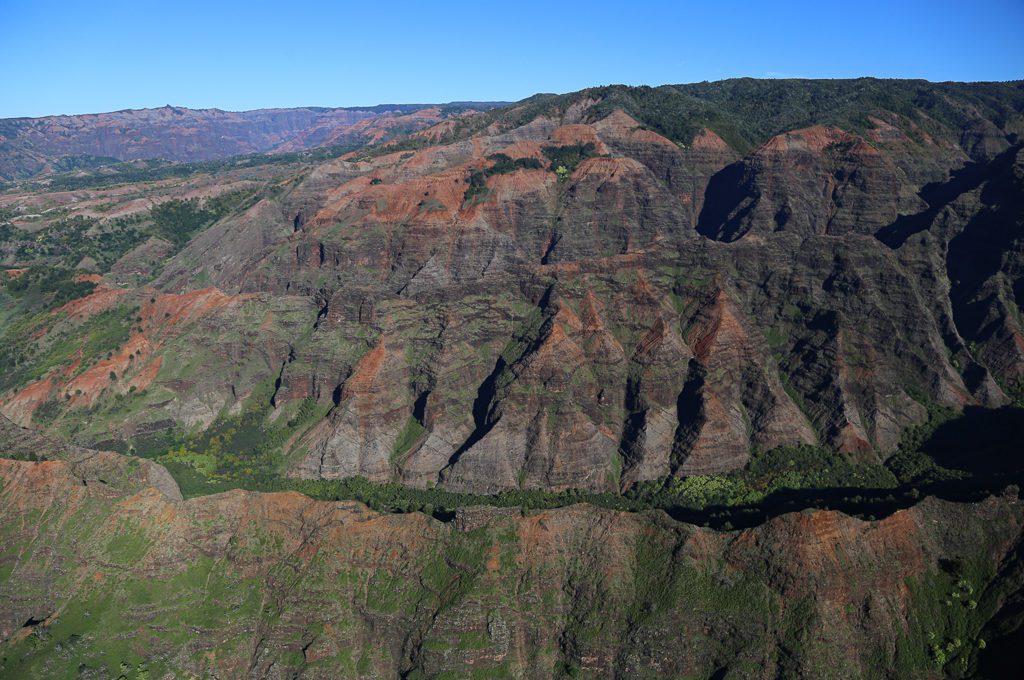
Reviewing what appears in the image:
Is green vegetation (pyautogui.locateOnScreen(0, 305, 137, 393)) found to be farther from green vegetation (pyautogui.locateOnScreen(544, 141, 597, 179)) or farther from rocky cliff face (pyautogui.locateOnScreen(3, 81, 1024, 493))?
green vegetation (pyautogui.locateOnScreen(544, 141, 597, 179))

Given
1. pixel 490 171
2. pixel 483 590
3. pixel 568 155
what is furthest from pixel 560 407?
pixel 568 155

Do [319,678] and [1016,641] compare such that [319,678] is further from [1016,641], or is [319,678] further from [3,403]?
[3,403]

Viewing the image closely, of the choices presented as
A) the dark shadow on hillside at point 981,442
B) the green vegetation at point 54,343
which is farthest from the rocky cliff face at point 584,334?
the green vegetation at point 54,343

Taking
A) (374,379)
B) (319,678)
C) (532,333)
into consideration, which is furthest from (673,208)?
(319,678)

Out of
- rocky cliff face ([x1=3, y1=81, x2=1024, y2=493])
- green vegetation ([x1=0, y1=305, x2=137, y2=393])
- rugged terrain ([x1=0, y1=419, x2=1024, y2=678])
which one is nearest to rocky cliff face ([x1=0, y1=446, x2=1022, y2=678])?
rugged terrain ([x1=0, y1=419, x2=1024, y2=678])

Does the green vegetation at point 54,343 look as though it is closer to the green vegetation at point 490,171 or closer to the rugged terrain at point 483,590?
the rugged terrain at point 483,590
